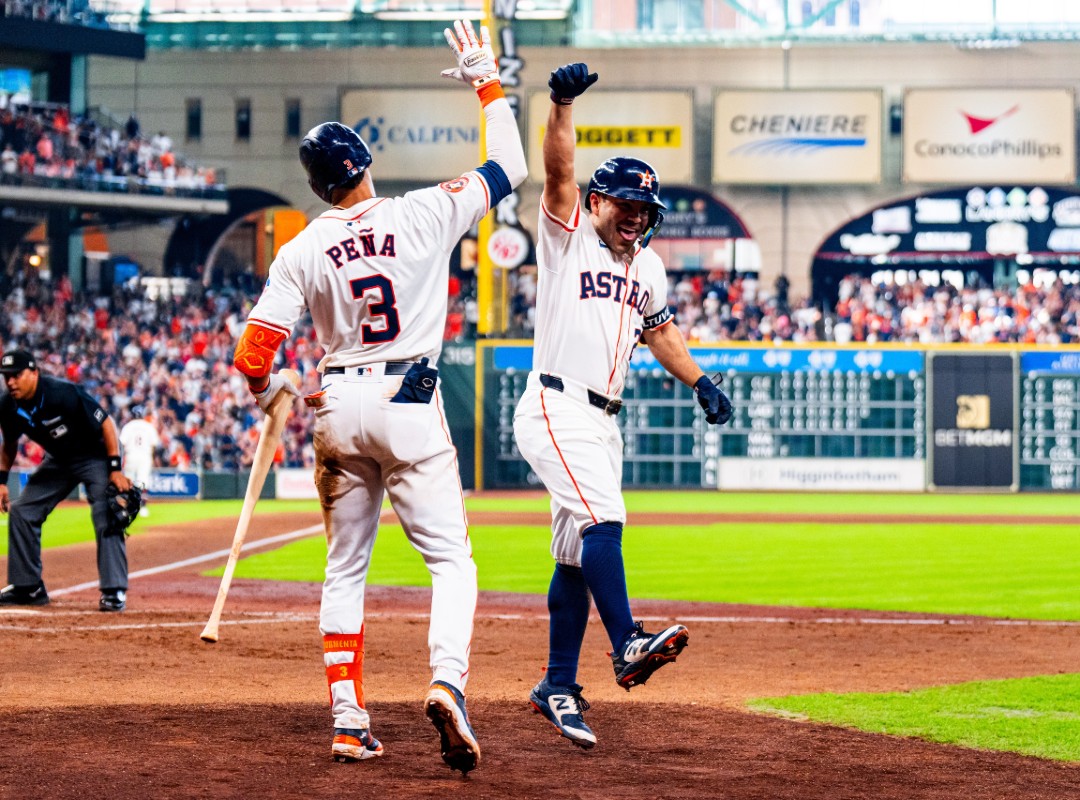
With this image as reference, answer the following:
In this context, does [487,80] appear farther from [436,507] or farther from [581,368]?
[436,507]

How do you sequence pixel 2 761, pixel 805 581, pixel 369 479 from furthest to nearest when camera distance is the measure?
pixel 805 581 < pixel 369 479 < pixel 2 761

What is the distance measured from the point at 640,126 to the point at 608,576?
105 ft

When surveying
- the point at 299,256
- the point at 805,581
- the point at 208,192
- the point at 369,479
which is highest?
the point at 208,192

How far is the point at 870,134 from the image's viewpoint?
37.0m

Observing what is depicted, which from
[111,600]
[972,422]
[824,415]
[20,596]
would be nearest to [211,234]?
[824,415]

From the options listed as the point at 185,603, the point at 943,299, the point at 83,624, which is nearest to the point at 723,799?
the point at 83,624

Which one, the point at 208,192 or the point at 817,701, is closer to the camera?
the point at 817,701

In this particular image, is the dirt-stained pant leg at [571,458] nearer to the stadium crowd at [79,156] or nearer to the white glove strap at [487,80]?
the white glove strap at [487,80]

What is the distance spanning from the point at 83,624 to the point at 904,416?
71.2ft

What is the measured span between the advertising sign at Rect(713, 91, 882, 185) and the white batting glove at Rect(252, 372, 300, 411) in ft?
106

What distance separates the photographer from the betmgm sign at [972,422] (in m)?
29.0

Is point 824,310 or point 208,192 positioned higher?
point 208,192

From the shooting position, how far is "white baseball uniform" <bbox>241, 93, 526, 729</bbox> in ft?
17.8

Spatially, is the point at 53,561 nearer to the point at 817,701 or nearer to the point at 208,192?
the point at 817,701
